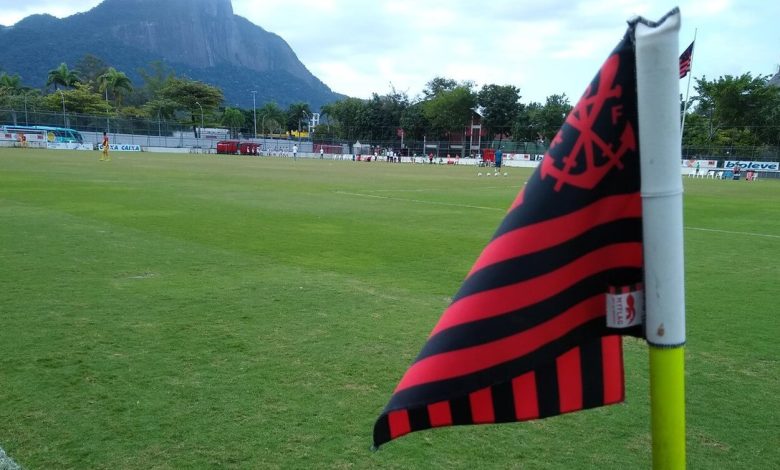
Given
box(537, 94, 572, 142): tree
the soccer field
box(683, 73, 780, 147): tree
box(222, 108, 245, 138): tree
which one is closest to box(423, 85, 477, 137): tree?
box(537, 94, 572, 142): tree

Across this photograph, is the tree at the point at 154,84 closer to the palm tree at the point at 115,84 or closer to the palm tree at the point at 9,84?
the palm tree at the point at 115,84

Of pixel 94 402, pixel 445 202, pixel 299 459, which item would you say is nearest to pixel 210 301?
pixel 94 402

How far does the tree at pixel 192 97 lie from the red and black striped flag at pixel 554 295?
307ft

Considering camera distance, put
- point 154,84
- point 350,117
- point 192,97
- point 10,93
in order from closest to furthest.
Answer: point 10,93
point 192,97
point 350,117
point 154,84

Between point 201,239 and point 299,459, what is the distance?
7013 millimetres

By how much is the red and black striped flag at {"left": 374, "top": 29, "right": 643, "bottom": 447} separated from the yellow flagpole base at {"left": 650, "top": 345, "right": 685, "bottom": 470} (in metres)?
0.11

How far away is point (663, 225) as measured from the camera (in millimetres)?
1199

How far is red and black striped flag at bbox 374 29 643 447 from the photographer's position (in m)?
1.29

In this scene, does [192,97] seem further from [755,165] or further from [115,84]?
[755,165]

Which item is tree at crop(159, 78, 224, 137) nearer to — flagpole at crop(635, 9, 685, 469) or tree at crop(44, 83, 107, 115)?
tree at crop(44, 83, 107, 115)

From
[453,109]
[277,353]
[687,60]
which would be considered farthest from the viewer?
[453,109]

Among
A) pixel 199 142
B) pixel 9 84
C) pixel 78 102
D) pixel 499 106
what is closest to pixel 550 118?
pixel 499 106

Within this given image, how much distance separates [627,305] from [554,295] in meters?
0.16

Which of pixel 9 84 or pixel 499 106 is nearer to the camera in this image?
pixel 499 106
